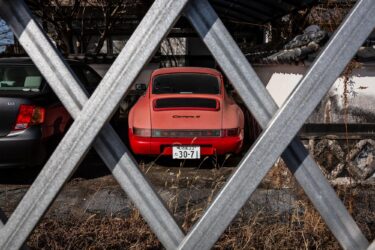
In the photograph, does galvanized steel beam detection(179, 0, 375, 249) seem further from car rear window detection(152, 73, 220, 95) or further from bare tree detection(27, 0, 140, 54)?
bare tree detection(27, 0, 140, 54)

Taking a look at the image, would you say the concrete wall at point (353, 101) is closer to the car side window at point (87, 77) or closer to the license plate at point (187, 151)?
the license plate at point (187, 151)

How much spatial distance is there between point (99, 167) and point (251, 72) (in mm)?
5011

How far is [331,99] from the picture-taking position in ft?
14.9

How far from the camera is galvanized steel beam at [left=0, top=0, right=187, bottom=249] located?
113cm

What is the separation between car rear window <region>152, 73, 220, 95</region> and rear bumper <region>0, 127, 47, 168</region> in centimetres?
220

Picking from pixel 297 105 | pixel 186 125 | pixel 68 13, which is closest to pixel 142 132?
pixel 186 125

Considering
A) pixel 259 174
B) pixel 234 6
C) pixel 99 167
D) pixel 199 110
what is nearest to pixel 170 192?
pixel 199 110

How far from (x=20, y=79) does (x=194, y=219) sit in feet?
12.1

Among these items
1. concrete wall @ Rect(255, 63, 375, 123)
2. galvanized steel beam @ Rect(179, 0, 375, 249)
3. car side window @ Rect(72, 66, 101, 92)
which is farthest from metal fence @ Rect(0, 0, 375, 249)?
car side window @ Rect(72, 66, 101, 92)

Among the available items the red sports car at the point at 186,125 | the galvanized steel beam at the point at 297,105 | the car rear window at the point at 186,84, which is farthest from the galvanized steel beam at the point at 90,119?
the car rear window at the point at 186,84

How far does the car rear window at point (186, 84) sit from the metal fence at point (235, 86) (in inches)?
185

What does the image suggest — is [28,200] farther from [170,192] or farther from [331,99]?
[331,99]

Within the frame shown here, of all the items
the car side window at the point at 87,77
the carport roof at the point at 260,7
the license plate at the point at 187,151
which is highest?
the carport roof at the point at 260,7

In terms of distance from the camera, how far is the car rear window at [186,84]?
5973 millimetres
